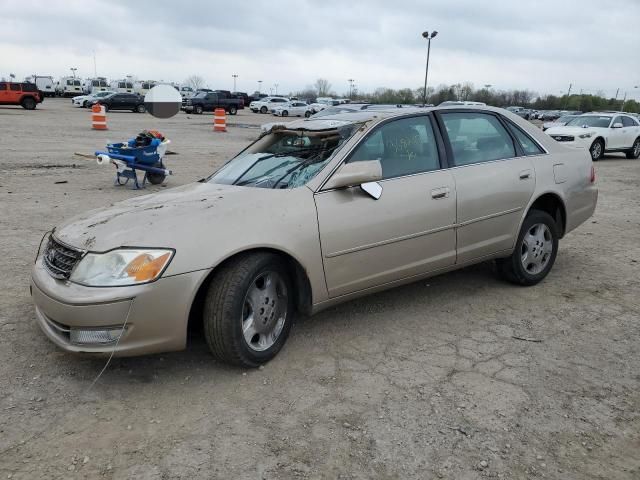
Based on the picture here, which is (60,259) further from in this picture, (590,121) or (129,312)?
(590,121)

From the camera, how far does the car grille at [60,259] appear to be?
3.13 metres

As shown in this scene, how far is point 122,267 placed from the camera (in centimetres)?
298

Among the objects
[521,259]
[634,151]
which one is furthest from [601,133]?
[521,259]

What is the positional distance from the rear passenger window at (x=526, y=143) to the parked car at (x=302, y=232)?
0.02 meters

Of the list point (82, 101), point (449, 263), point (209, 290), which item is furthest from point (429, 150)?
point (82, 101)

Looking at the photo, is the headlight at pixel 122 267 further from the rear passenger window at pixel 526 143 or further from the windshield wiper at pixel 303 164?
the rear passenger window at pixel 526 143

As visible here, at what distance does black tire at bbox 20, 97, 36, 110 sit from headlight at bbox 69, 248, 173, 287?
37.1 m

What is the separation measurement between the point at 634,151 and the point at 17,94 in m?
34.4

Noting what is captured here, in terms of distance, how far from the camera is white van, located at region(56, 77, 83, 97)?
196ft

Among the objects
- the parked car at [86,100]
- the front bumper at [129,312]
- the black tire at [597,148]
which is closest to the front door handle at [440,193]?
the front bumper at [129,312]

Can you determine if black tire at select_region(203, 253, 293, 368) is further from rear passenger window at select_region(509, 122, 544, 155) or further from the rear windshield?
the rear windshield

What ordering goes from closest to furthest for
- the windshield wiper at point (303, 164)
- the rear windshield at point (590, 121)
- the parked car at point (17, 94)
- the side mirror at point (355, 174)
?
the side mirror at point (355, 174) → the windshield wiper at point (303, 164) → the rear windshield at point (590, 121) → the parked car at point (17, 94)

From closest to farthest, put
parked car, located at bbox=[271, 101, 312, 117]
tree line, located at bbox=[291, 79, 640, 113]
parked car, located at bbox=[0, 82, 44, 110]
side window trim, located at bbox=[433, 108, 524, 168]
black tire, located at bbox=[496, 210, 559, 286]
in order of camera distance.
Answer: side window trim, located at bbox=[433, 108, 524, 168]
black tire, located at bbox=[496, 210, 559, 286]
parked car, located at bbox=[0, 82, 44, 110]
parked car, located at bbox=[271, 101, 312, 117]
tree line, located at bbox=[291, 79, 640, 113]

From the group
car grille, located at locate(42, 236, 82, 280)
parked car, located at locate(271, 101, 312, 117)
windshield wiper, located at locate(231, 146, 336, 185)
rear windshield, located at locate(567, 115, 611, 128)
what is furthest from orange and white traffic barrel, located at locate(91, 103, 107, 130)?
parked car, located at locate(271, 101, 312, 117)
